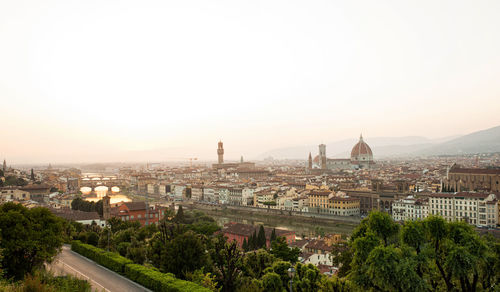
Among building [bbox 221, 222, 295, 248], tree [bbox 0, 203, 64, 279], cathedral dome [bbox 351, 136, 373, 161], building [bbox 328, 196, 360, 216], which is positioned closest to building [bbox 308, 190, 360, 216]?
building [bbox 328, 196, 360, 216]

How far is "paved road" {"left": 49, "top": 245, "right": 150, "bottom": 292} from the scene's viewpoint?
9.55 meters

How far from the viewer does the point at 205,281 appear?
9688mm

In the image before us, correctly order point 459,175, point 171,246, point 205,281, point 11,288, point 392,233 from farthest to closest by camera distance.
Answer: point 459,175 < point 171,246 < point 205,281 < point 392,233 < point 11,288

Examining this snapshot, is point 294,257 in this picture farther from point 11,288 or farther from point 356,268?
point 11,288

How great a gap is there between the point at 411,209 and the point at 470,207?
445cm

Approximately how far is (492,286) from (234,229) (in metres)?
18.0

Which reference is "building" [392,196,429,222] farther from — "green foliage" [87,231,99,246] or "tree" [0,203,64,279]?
"tree" [0,203,64,279]

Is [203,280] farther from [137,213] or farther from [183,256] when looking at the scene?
[137,213]

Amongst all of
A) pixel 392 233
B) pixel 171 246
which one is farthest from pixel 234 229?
pixel 392 233

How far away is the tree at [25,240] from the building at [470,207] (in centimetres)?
2463

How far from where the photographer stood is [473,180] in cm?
4228

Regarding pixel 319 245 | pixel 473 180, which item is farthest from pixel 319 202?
pixel 473 180

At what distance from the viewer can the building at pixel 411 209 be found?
99.3ft

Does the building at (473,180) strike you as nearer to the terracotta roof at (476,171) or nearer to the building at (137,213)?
the terracotta roof at (476,171)
